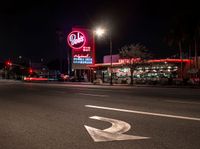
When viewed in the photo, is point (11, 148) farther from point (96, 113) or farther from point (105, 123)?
point (96, 113)

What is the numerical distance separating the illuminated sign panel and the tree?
1442 centimetres

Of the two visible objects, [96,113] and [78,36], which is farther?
[78,36]

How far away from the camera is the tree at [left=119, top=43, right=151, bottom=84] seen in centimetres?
4656

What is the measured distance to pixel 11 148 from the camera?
6.13 meters

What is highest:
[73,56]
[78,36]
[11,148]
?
[78,36]

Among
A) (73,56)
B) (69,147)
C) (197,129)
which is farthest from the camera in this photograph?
(73,56)

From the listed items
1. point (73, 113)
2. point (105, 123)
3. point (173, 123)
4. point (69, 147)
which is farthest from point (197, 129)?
point (73, 113)

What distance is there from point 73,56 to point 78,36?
4.85 m

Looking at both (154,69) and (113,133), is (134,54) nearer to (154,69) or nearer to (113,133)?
(154,69)

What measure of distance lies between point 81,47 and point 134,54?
18332 mm

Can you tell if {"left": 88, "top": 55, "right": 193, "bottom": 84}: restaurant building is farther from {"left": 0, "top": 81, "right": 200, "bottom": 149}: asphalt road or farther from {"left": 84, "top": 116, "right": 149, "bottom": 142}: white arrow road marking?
{"left": 84, "top": 116, "right": 149, "bottom": 142}: white arrow road marking

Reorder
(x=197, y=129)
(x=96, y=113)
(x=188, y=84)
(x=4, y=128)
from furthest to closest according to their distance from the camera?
(x=188, y=84)
(x=96, y=113)
(x=4, y=128)
(x=197, y=129)

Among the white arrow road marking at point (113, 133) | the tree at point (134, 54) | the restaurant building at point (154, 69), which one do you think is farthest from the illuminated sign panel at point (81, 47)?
the white arrow road marking at point (113, 133)

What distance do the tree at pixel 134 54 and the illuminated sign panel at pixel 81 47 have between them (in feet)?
47.3
